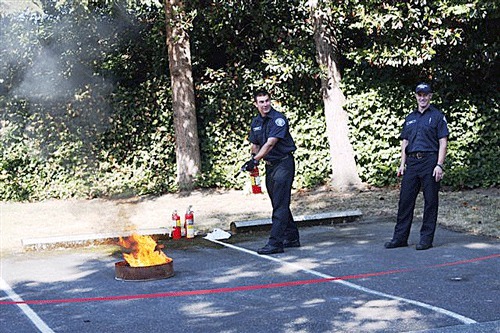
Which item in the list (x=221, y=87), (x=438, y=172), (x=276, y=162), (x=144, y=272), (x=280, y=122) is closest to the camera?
(x=144, y=272)

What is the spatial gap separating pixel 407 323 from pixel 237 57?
1175 centimetres

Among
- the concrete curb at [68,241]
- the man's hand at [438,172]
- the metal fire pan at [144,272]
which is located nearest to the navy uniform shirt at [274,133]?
the man's hand at [438,172]

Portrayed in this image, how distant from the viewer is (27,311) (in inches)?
254

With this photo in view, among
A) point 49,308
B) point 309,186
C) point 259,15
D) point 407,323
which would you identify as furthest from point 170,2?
point 407,323

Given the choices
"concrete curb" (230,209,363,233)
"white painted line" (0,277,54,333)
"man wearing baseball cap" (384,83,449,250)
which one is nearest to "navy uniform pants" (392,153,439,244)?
→ "man wearing baseball cap" (384,83,449,250)

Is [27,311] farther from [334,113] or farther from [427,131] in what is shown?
[334,113]

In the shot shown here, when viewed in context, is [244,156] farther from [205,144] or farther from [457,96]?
[457,96]

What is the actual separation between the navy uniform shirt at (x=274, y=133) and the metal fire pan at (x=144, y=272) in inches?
79.4

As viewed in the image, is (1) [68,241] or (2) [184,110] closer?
(1) [68,241]

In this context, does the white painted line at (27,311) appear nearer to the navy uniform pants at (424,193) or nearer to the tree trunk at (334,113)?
the navy uniform pants at (424,193)

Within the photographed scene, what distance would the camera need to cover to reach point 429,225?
881cm

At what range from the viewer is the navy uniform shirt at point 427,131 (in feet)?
28.5

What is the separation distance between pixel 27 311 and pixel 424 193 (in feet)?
15.0

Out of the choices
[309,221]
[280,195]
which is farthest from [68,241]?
[309,221]
